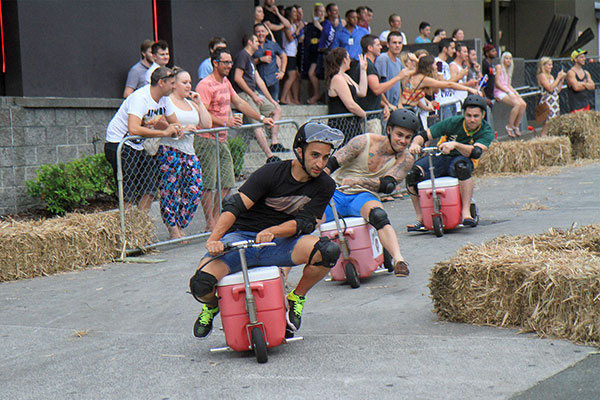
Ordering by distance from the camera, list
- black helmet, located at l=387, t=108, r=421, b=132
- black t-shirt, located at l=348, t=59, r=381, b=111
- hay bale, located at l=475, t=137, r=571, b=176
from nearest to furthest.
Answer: black helmet, located at l=387, t=108, r=421, b=132 → black t-shirt, located at l=348, t=59, r=381, b=111 → hay bale, located at l=475, t=137, r=571, b=176

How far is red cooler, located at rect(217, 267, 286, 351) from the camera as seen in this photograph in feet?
17.0

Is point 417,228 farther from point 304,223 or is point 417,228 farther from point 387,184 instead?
point 304,223

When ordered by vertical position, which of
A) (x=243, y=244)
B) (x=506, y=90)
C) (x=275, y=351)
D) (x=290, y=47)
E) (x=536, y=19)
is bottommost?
(x=275, y=351)

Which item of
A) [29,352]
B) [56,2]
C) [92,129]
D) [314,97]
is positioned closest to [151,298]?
[29,352]

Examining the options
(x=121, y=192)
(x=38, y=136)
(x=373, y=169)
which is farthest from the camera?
(x=38, y=136)

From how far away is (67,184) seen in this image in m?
10.5

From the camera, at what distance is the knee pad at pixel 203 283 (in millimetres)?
5211

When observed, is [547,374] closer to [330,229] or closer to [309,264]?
[309,264]

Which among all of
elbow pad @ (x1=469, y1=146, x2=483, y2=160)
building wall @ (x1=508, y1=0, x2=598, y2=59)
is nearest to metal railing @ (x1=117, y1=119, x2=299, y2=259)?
elbow pad @ (x1=469, y1=146, x2=483, y2=160)

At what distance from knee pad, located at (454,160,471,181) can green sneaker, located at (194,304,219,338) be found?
4645 millimetres

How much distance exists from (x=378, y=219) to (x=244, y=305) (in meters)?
2.36

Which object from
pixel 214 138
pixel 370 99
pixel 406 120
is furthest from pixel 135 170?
pixel 370 99

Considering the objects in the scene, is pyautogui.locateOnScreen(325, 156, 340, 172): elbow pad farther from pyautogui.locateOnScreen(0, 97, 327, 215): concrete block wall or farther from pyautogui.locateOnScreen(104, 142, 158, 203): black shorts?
pyautogui.locateOnScreen(0, 97, 327, 215): concrete block wall

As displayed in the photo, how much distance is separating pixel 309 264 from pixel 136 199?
4108 mm
